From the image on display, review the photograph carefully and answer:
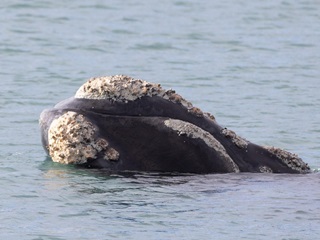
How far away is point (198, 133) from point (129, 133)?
63cm

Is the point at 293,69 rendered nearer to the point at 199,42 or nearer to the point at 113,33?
the point at 199,42

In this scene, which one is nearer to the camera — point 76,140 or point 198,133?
point 76,140

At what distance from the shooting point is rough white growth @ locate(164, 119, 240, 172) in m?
11.9

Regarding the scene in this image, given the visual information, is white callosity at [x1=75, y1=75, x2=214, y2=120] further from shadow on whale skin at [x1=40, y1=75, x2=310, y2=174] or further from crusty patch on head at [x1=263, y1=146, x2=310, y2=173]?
crusty patch on head at [x1=263, y1=146, x2=310, y2=173]

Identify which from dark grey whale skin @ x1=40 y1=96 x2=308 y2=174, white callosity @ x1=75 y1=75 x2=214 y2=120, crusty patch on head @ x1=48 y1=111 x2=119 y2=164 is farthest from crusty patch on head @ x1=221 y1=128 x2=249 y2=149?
crusty patch on head @ x1=48 y1=111 x2=119 y2=164

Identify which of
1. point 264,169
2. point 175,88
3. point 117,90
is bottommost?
point 175,88

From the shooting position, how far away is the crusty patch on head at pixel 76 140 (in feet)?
38.8

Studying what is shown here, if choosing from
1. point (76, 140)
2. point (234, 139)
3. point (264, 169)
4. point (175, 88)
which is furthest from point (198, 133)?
point (175, 88)

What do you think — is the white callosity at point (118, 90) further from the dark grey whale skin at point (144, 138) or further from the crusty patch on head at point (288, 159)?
the crusty patch on head at point (288, 159)

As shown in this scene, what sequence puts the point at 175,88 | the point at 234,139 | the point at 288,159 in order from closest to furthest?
the point at 234,139
the point at 288,159
the point at 175,88

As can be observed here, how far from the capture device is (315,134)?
1661 cm

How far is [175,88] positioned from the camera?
21.2m

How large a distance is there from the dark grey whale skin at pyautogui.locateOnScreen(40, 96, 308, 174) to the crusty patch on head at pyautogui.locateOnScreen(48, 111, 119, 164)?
0.06m

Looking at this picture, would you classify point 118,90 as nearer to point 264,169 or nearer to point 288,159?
point 264,169
